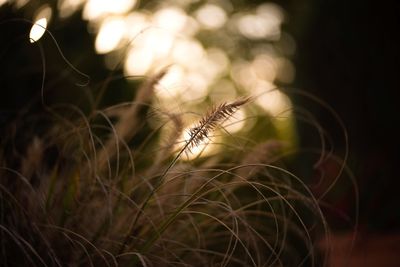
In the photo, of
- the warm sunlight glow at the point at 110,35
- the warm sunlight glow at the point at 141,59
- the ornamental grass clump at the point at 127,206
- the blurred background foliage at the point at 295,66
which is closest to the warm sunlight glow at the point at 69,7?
the blurred background foliage at the point at 295,66

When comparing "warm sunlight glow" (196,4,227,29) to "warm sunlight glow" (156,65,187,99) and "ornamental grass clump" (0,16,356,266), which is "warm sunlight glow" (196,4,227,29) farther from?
"ornamental grass clump" (0,16,356,266)

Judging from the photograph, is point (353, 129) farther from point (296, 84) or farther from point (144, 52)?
point (144, 52)

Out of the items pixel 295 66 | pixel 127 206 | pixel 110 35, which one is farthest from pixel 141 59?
pixel 295 66

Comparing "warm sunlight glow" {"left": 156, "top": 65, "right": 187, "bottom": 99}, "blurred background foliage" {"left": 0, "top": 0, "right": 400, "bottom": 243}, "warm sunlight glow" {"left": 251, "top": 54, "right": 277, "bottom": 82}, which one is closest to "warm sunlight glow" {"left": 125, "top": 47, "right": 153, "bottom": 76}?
"blurred background foliage" {"left": 0, "top": 0, "right": 400, "bottom": 243}

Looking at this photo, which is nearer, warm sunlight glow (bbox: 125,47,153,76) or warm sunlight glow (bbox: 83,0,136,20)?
warm sunlight glow (bbox: 83,0,136,20)

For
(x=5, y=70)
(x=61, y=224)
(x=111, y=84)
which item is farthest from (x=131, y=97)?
(x=61, y=224)

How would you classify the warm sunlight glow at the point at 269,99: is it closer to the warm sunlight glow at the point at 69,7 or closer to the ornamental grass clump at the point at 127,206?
the ornamental grass clump at the point at 127,206

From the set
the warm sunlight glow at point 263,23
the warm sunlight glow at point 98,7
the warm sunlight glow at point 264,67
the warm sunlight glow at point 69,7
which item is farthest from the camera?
the warm sunlight glow at point 264,67
